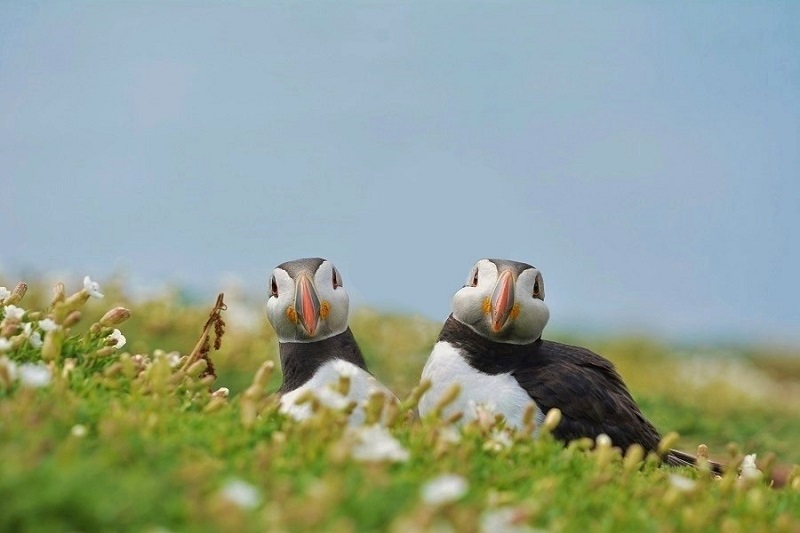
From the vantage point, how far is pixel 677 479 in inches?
165

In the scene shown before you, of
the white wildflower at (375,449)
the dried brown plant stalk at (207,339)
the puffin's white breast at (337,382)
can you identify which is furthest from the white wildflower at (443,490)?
the dried brown plant stalk at (207,339)

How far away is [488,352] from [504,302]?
335 millimetres

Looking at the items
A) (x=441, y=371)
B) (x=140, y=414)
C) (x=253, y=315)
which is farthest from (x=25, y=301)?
(x=140, y=414)

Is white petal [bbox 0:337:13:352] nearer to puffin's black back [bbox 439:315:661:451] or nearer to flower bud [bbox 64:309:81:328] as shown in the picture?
flower bud [bbox 64:309:81:328]

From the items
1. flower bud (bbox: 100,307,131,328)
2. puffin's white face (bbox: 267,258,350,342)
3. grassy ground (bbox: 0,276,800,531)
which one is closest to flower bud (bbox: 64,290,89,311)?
grassy ground (bbox: 0,276,800,531)

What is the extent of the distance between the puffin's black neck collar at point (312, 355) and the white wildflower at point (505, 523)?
264cm

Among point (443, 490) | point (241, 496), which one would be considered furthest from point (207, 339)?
point (443, 490)

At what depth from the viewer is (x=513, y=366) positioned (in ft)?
19.8

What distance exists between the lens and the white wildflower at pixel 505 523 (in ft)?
10.2

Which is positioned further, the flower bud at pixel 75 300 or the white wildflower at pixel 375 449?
the flower bud at pixel 75 300

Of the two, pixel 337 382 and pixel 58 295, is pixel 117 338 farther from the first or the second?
pixel 337 382

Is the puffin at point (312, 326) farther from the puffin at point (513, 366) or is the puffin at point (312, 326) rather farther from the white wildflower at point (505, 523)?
the white wildflower at point (505, 523)

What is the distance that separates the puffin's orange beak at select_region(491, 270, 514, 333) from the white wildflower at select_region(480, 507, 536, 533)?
265cm

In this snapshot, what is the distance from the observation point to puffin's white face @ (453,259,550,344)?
589 cm
